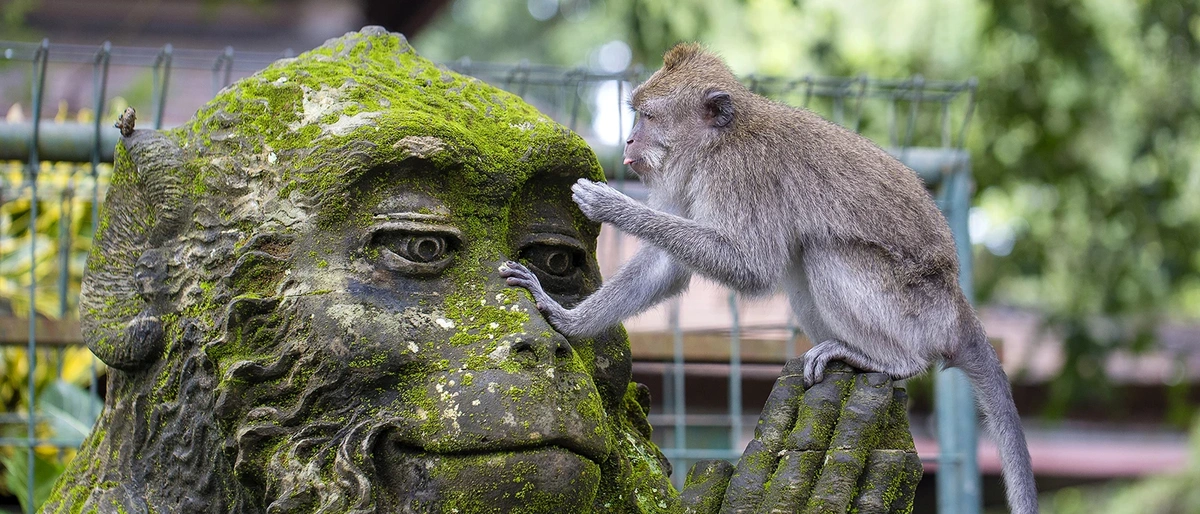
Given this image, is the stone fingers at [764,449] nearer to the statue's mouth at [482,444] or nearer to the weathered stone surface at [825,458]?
the weathered stone surface at [825,458]

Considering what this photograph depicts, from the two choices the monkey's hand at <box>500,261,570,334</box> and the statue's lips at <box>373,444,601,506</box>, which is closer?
the statue's lips at <box>373,444,601,506</box>

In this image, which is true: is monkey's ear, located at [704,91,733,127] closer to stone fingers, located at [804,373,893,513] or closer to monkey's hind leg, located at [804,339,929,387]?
monkey's hind leg, located at [804,339,929,387]

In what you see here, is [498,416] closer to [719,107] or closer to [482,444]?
[482,444]

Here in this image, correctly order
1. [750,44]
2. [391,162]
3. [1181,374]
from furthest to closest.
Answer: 1. [1181,374]
2. [750,44]
3. [391,162]

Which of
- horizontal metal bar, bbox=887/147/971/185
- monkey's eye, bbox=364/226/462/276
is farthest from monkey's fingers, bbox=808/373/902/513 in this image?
horizontal metal bar, bbox=887/147/971/185

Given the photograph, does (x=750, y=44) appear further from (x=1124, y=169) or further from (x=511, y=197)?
(x=511, y=197)

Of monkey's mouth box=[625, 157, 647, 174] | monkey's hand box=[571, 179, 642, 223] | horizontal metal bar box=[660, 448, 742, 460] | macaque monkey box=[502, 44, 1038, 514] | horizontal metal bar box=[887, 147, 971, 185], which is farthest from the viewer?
horizontal metal bar box=[887, 147, 971, 185]

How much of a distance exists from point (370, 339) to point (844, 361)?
1.49 meters

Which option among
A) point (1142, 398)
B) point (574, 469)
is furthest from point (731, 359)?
point (1142, 398)

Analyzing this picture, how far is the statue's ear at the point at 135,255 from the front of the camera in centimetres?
295

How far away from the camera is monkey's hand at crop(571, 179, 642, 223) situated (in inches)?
125

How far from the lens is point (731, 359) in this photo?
216 inches

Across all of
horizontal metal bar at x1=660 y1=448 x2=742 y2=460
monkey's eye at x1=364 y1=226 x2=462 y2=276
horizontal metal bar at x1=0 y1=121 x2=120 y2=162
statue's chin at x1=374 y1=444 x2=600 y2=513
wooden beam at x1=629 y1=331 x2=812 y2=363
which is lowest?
statue's chin at x1=374 y1=444 x2=600 y2=513

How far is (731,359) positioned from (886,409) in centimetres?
266
